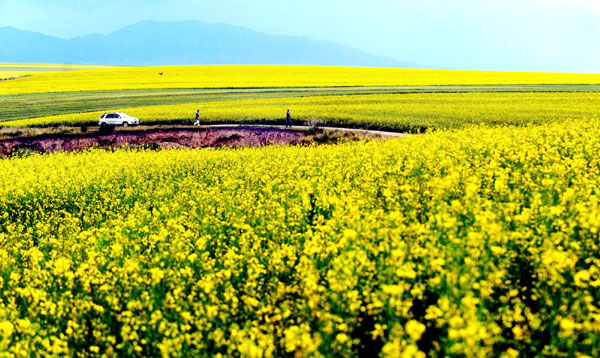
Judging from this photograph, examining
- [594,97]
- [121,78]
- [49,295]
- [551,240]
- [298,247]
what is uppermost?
[121,78]

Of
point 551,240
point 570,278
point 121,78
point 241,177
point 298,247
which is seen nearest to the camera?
point 570,278

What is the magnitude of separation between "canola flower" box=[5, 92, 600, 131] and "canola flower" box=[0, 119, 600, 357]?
22.5m

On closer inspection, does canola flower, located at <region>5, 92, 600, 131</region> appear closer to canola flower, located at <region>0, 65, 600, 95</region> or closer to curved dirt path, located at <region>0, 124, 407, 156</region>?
curved dirt path, located at <region>0, 124, 407, 156</region>

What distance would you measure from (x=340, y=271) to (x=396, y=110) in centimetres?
4092

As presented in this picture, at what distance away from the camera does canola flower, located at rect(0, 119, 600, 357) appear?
4633 mm

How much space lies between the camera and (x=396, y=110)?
1775 inches

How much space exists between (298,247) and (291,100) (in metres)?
49.1

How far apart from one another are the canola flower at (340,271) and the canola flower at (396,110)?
22532mm

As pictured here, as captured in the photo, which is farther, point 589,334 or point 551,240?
point 551,240

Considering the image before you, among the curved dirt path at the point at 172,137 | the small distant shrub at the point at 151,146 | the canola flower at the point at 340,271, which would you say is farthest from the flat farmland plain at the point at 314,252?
the curved dirt path at the point at 172,137

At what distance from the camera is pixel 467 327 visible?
3.99 metres

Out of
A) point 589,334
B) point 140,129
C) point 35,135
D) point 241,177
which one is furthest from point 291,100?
point 589,334

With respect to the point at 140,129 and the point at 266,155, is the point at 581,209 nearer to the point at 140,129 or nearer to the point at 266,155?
the point at 266,155

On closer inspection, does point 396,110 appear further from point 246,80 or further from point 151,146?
point 246,80
